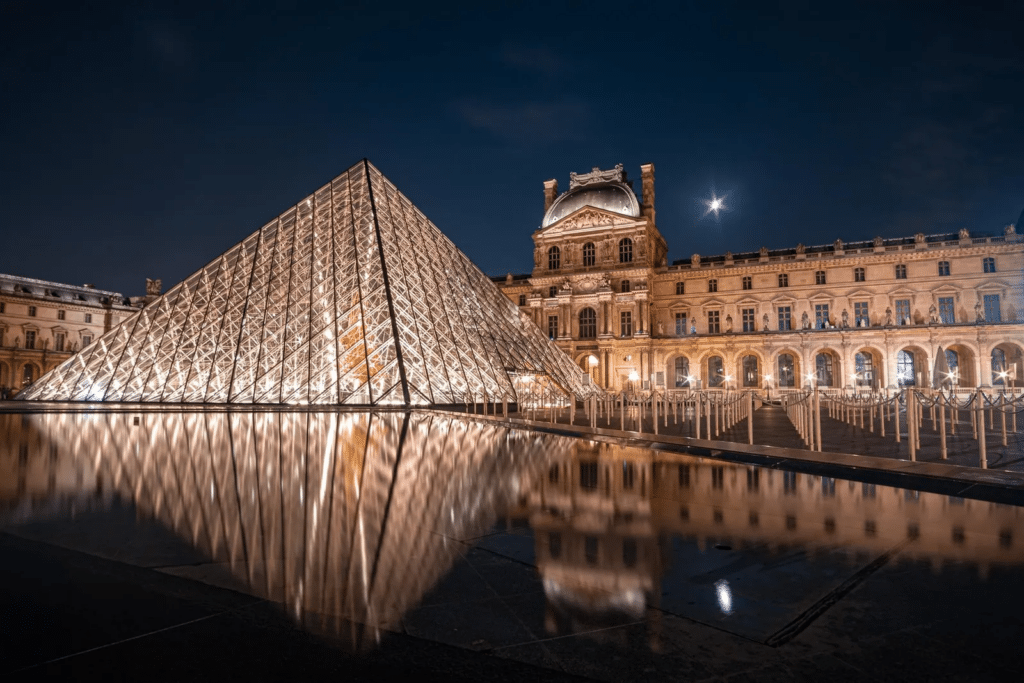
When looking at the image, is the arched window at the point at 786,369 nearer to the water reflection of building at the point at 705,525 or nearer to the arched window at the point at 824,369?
the arched window at the point at 824,369

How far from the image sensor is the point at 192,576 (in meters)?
2.67

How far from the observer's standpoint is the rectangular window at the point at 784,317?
38553 mm

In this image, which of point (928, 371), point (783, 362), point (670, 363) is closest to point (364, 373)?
point (670, 363)

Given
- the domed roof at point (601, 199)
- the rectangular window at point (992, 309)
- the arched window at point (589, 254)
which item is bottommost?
the rectangular window at point (992, 309)

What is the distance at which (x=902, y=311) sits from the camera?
117ft

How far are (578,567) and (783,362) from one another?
4830 centimetres

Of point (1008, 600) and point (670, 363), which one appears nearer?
point (1008, 600)

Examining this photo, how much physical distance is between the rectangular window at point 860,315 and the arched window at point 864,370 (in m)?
3.37

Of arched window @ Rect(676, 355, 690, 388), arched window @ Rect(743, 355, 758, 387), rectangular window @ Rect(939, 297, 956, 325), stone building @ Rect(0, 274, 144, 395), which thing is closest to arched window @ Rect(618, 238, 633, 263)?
arched window @ Rect(676, 355, 690, 388)

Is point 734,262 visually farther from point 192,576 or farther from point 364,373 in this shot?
point 192,576

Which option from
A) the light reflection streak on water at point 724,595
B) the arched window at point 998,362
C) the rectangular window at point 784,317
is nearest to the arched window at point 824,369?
the rectangular window at point 784,317

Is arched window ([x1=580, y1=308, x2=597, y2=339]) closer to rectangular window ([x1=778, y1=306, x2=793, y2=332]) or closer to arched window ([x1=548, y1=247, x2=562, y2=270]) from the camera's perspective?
arched window ([x1=548, y1=247, x2=562, y2=270])

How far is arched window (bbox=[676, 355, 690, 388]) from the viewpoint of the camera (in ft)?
135

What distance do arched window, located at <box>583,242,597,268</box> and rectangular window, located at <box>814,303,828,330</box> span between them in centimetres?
1489
